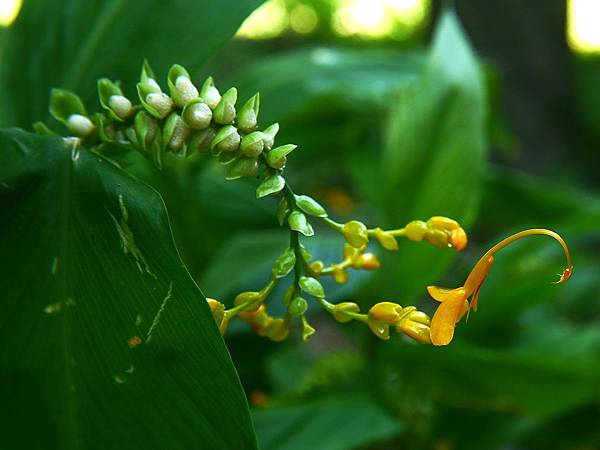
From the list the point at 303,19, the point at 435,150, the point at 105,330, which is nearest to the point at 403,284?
the point at 435,150

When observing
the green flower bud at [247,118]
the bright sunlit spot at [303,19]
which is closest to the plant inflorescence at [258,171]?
the green flower bud at [247,118]

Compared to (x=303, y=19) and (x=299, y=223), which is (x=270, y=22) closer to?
(x=303, y=19)

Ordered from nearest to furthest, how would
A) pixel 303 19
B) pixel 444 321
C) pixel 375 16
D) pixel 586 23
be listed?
pixel 444 321, pixel 303 19, pixel 375 16, pixel 586 23

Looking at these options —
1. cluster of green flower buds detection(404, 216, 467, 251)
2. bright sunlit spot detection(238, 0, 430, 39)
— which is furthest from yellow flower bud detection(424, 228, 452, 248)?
bright sunlit spot detection(238, 0, 430, 39)

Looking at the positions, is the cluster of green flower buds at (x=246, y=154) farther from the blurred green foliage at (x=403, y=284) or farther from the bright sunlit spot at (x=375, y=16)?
the bright sunlit spot at (x=375, y=16)

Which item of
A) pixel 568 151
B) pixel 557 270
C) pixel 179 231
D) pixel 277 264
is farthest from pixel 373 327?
pixel 568 151

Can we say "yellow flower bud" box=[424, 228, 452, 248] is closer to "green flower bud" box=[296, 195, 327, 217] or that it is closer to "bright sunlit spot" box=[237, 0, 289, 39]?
"green flower bud" box=[296, 195, 327, 217]
